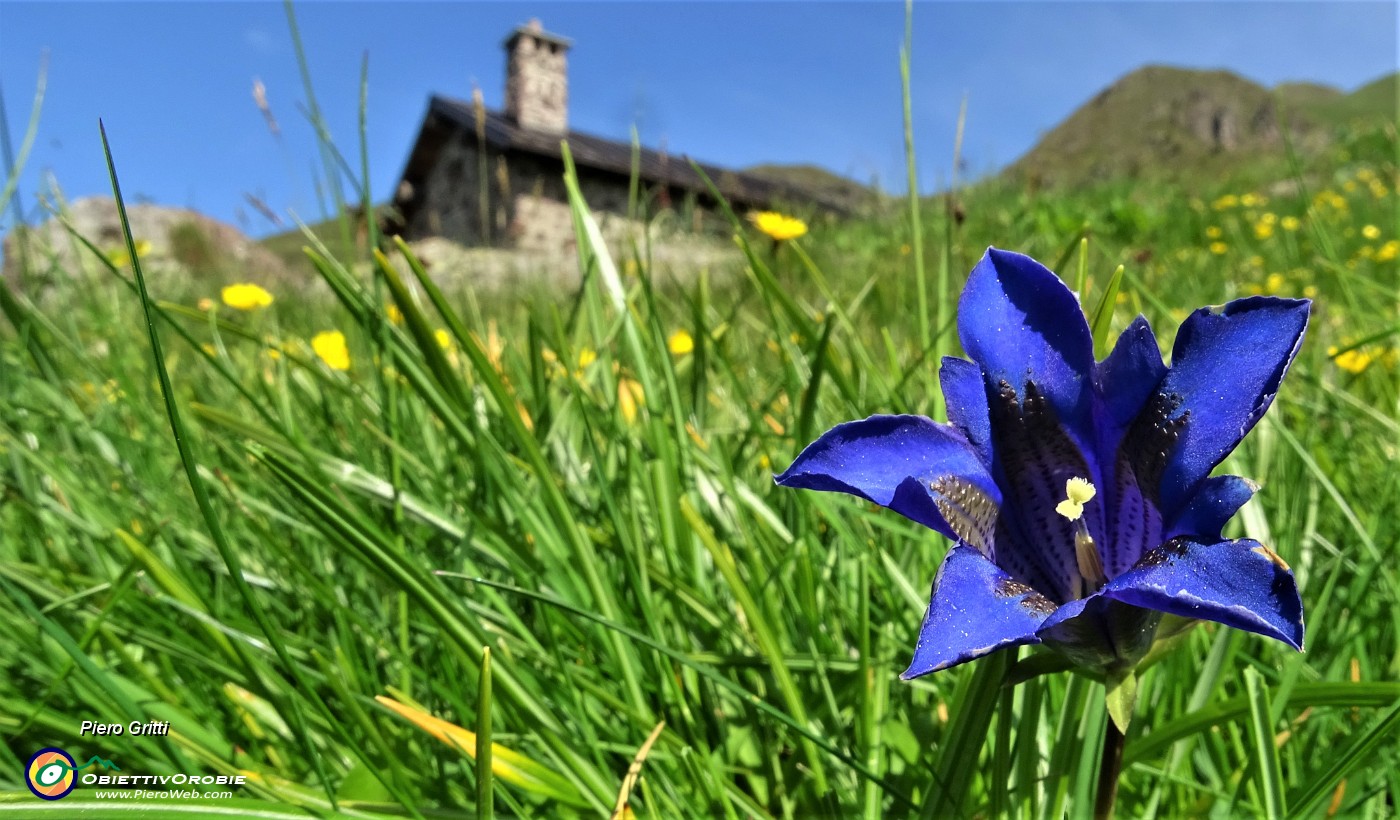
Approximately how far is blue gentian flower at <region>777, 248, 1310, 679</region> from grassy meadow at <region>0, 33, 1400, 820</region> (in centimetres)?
9

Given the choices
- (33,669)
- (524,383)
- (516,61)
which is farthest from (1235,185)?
(516,61)

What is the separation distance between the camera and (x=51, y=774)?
0.79 metres

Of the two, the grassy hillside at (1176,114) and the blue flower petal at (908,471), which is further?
the grassy hillside at (1176,114)

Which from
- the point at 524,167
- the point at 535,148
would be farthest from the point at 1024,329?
the point at 524,167

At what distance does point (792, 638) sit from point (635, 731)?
0.23 meters

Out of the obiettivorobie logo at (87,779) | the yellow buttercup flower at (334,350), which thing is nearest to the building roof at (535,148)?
the yellow buttercup flower at (334,350)

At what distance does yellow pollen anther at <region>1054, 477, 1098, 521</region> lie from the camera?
60cm

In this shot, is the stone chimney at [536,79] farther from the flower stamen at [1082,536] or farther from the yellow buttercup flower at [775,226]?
the flower stamen at [1082,536]

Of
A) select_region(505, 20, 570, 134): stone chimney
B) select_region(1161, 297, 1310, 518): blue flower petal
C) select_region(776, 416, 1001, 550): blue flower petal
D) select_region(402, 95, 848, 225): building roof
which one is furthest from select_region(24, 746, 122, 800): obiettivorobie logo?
select_region(505, 20, 570, 134): stone chimney

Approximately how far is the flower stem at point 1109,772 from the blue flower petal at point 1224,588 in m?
0.15

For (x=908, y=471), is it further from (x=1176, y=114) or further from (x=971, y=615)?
(x=1176, y=114)

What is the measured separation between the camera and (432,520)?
112cm

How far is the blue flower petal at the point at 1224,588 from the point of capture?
431 mm

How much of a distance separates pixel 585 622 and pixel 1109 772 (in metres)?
0.57
